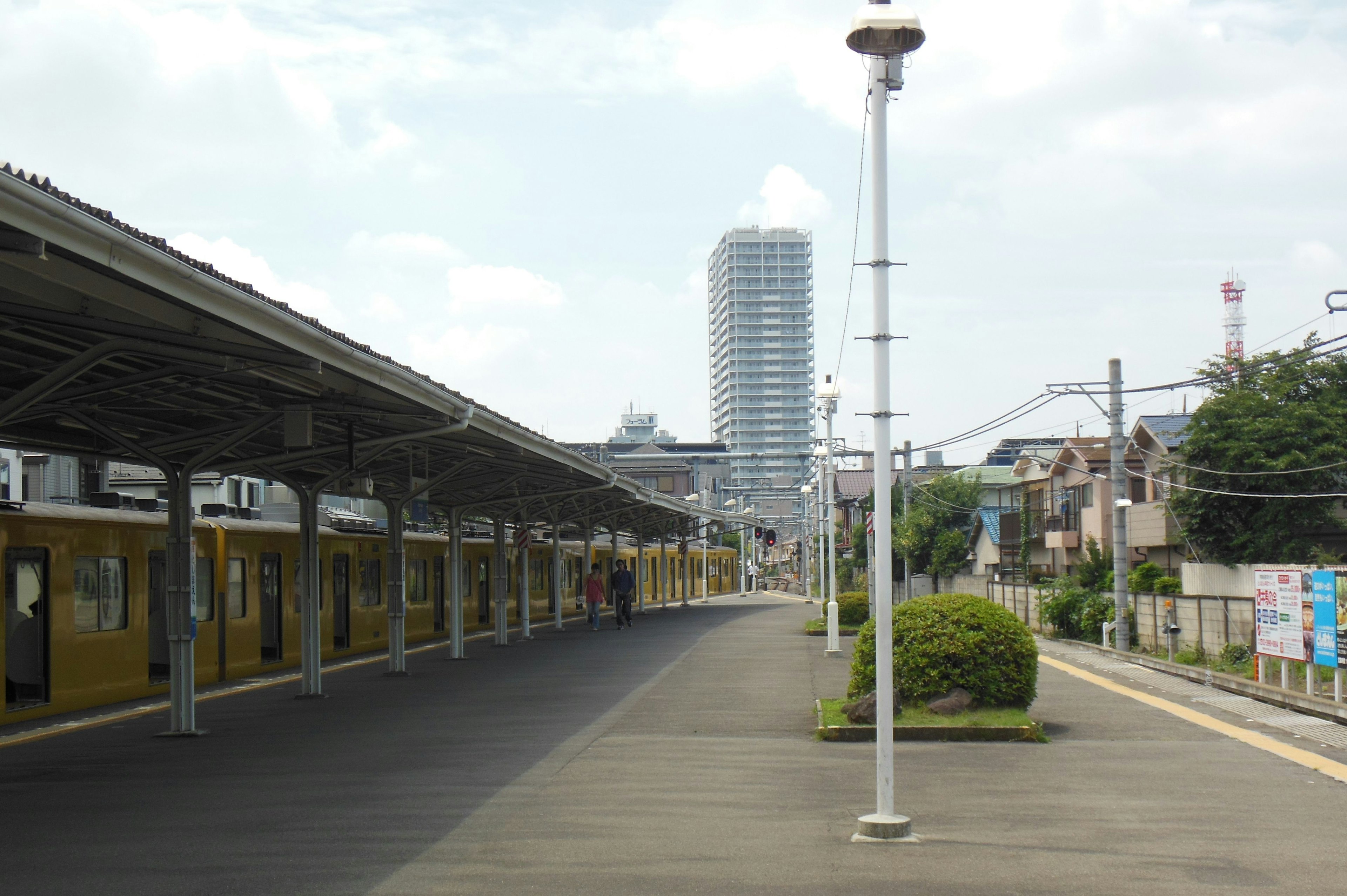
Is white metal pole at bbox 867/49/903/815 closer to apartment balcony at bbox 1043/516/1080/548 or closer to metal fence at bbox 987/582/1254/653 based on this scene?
metal fence at bbox 987/582/1254/653

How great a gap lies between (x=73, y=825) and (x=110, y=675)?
23.7ft

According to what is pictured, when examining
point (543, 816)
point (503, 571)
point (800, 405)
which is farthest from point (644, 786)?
point (800, 405)

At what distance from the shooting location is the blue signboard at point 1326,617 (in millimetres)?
13375

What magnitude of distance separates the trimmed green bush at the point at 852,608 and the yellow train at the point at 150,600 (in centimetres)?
884

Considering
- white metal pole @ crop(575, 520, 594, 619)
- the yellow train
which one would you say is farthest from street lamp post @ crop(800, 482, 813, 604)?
the yellow train

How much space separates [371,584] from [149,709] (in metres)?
8.79

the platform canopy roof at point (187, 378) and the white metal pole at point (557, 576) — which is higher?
the platform canopy roof at point (187, 378)

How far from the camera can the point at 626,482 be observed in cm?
2703

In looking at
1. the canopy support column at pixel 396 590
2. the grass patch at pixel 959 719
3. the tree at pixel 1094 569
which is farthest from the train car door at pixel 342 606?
the tree at pixel 1094 569

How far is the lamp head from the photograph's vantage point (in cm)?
720

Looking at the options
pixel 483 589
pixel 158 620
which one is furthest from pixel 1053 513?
pixel 158 620

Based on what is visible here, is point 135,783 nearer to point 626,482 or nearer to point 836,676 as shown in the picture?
point 836,676

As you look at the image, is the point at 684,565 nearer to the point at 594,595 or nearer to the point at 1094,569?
the point at 1094,569

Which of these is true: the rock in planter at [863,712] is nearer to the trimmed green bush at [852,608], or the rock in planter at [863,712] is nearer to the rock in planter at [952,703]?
the rock in planter at [952,703]
